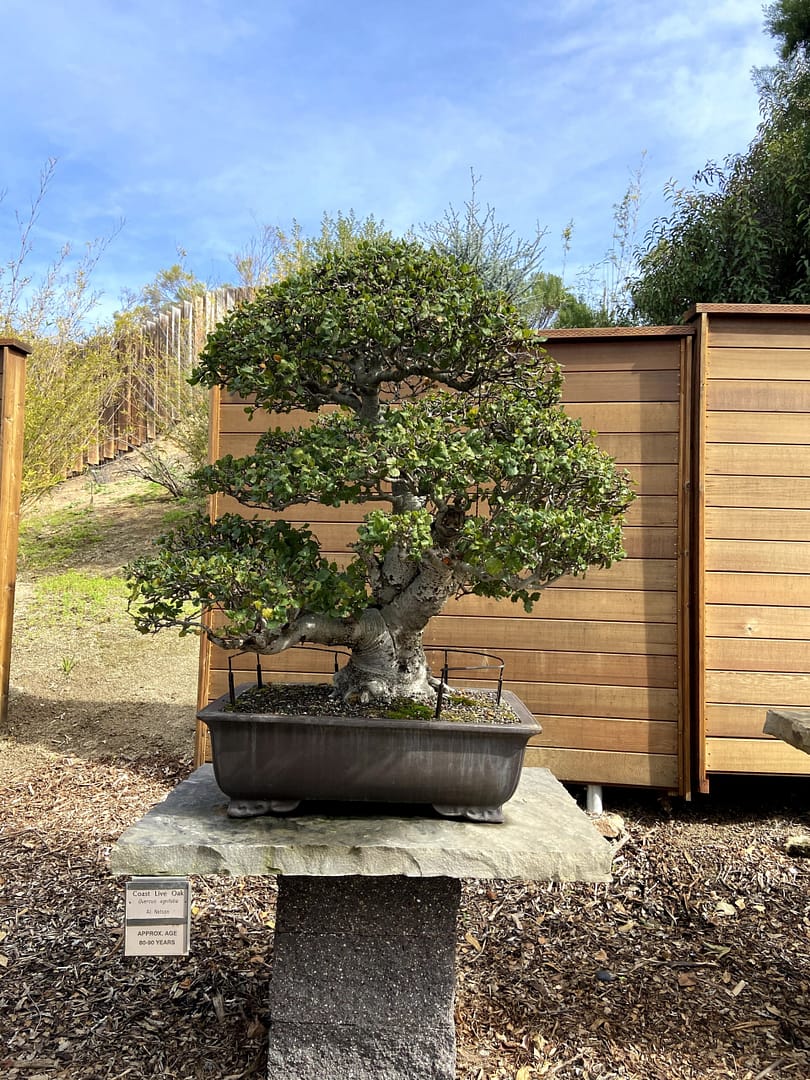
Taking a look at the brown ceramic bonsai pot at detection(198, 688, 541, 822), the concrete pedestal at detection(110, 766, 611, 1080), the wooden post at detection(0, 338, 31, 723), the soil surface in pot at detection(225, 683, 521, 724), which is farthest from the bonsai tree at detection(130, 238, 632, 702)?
the wooden post at detection(0, 338, 31, 723)

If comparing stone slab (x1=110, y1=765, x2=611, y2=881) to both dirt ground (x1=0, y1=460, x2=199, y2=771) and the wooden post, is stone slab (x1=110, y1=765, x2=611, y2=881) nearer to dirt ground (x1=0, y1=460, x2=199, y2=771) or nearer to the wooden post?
dirt ground (x1=0, y1=460, x2=199, y2=771)

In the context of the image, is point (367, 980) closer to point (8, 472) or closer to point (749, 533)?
Answer: point (749, 533)

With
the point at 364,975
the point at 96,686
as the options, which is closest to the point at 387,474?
the point at 364,975

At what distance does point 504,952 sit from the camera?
2.23 meters

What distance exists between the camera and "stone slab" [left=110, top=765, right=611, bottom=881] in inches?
54.9

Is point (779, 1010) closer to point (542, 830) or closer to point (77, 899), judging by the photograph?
point (542, 830)

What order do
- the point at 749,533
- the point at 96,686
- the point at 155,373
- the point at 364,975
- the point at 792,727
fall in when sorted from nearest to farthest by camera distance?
the point at 364,975, the point at 792,727, the point at 749,533, the point at 96,686, the point at 155,373

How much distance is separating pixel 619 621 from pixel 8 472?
294 cm

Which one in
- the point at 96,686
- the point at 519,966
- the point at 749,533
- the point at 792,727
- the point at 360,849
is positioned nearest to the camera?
the point at 360,849

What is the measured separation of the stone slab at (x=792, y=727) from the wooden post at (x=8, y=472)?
11.0 ft

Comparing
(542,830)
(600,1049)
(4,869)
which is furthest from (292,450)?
(4,869)

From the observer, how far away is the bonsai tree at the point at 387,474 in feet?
4.84

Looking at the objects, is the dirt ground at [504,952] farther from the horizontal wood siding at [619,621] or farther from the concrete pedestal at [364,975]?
the horizontal wood siding at [619,621]

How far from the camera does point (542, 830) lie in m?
1.49
